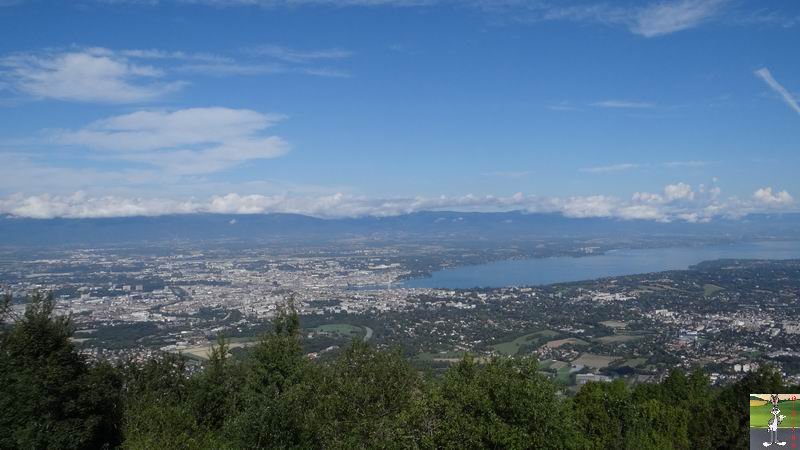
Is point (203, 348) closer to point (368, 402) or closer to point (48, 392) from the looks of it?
point (48, 392)

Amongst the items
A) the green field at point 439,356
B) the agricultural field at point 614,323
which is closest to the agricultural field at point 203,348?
the green field at point 439,356

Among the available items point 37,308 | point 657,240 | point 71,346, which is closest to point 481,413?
point 71,346

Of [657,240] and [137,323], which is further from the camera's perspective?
[657,240]

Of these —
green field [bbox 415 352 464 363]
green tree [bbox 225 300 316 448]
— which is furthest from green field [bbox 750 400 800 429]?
green field [bbox 415 352 464 363]

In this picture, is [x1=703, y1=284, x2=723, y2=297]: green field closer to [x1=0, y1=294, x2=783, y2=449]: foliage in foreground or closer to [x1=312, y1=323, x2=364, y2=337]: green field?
[x1=312, y1=323, x2=364, y2=337]: green field

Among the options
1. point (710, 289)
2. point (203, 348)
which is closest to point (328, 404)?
point (203, 348)

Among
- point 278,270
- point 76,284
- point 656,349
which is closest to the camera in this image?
point 656,349

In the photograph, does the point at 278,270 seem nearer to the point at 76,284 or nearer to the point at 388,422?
the point at 76,284
